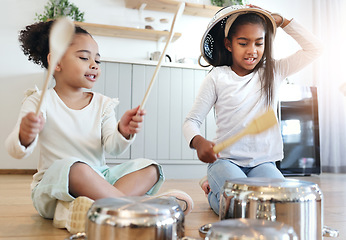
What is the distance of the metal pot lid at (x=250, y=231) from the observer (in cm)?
39

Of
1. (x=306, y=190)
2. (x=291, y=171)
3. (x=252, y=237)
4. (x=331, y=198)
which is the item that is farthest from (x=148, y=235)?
(x=291, y=171)

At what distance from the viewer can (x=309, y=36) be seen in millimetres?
1206

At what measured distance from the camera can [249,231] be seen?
395mm

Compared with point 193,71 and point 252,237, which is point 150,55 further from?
point 252,237

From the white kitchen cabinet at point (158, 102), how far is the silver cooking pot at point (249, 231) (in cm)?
180

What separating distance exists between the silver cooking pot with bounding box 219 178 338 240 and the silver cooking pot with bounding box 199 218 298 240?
0.40ft

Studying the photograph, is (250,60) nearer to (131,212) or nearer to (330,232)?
(330,232)

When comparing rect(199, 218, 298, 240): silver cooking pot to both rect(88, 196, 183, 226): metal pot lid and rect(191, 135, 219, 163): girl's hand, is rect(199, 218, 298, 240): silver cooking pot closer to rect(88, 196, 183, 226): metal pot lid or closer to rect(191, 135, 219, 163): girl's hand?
rect(88, 196, 183, 226): metal pot lid

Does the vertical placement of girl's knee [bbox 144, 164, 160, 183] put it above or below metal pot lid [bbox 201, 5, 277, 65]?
below

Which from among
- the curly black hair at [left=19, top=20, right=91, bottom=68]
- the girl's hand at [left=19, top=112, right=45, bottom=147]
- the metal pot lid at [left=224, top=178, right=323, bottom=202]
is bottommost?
the metal pot lid at [left=224, top=178, right=323, bottom=202]

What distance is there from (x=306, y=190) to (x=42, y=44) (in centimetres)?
94

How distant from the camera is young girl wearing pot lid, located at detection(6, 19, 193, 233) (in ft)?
2.81

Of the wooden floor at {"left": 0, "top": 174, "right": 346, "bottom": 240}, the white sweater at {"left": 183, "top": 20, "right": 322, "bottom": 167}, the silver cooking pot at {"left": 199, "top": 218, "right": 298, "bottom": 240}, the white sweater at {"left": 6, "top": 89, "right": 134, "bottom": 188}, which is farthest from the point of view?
the white sweater at {"left": 183, "top": 20, "right": 322, "bottom": 167}

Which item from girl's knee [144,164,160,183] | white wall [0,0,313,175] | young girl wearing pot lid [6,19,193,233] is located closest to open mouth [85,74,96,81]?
young girl wearing pot lid [6,19,193,233]
